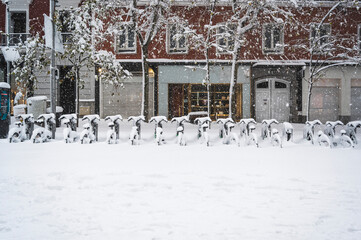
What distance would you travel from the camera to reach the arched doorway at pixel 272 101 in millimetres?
23156

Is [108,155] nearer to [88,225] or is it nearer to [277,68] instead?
[88,225]

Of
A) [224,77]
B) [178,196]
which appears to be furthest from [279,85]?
[178,196]

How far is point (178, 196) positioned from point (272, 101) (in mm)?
19435

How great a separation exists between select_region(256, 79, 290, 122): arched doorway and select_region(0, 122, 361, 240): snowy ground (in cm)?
1460

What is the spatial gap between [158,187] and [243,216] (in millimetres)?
1697

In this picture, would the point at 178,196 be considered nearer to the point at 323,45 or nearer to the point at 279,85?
the point at 323,45

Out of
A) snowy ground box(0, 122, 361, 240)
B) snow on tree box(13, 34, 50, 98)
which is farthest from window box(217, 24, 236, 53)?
snowy ground box(0, 122, 361, 240)

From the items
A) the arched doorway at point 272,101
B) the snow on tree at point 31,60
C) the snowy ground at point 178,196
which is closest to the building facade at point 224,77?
the arched doorway at point 272,101

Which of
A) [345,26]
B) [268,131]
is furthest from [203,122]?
[345,26]

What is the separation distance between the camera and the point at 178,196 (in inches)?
193

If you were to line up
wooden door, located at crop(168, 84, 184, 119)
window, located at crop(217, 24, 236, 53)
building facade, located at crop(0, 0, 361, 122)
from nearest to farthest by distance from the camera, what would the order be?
1. window, located at crop(217, 24, 236, 53)
2. building facade, located at crop(0, 0, 361, 122)
3. wooden door, located at crop(168, 84, 184, 119)

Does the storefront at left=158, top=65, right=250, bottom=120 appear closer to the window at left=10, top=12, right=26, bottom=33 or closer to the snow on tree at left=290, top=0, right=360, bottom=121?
the snow on tree at left=290, top=0, right=360, bottom=121

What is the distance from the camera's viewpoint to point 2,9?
23000mm

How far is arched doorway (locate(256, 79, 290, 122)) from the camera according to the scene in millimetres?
23156
